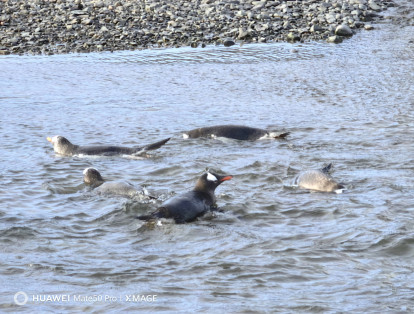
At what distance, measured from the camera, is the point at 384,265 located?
21.4ft

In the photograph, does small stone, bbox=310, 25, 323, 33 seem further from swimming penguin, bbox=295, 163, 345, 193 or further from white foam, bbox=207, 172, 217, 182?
white foam, bbox=207, 172, 217, 182

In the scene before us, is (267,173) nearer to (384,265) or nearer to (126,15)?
(384,265)

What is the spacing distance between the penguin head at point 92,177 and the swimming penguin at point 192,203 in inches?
63.4

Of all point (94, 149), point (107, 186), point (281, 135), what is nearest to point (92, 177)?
point (107, 186)

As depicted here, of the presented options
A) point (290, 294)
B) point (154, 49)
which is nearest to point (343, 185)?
point (290, 294)

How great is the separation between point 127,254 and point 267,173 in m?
3.37

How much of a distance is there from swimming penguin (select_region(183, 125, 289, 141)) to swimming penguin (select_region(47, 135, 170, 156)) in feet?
3.67

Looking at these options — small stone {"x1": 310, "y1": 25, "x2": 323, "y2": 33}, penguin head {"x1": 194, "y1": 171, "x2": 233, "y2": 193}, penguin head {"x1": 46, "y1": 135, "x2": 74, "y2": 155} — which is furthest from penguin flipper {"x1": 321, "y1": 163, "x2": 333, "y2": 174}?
small stone {"x1": 310, "y1": 25, "x2": 323, "y2": 33}

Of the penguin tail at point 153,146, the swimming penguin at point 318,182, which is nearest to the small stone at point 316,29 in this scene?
the penguin tail at point 153,146

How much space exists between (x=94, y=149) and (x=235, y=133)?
2.29 m

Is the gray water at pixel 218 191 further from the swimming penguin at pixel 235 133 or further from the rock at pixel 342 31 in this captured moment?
the rock at pixel 342 31

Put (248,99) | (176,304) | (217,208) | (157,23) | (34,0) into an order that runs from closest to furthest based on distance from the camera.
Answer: (176,304) < (217,208) < (248,99) < (157,23) < (34,0)

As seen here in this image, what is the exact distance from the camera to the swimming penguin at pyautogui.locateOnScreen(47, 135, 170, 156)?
425 inches

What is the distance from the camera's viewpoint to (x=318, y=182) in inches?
345
